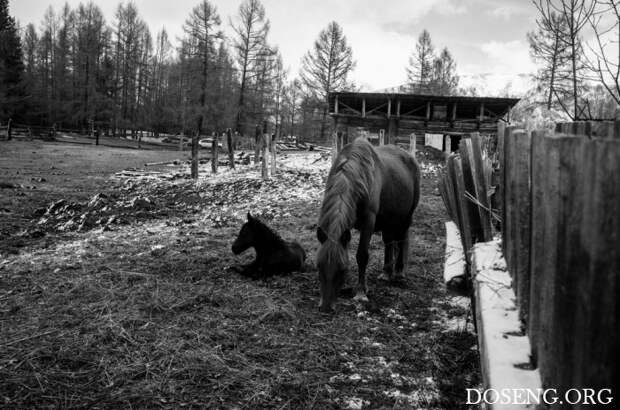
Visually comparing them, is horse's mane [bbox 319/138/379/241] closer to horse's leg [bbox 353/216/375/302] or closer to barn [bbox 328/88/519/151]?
horse's leg [bbox 353/216/375/302]

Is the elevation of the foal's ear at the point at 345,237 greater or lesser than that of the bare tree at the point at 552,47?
lesser

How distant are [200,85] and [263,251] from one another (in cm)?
2398

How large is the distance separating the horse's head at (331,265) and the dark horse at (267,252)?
1318 millimetres

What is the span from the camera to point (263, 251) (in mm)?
5426

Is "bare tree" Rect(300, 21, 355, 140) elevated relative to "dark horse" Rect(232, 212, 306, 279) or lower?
elevated

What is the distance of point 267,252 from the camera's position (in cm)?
541

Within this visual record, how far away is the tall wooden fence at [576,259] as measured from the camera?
3.39ft

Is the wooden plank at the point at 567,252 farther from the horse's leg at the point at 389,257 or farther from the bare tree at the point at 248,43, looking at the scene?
the bare tree at the point at 248,43

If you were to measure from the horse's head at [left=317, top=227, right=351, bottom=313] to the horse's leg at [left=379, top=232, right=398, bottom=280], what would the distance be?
52.2 inches

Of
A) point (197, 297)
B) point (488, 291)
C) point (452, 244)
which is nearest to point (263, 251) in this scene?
point (197, 297)

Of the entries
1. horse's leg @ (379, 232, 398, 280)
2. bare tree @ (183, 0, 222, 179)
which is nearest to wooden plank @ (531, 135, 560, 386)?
horse's leg @ (379, 232, 398, 280)

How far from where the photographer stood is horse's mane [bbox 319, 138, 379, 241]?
404cm

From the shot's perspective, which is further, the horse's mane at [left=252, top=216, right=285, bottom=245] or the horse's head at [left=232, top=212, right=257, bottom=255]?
the horse's head at [left=232, top=212, right=257, bottom=255]

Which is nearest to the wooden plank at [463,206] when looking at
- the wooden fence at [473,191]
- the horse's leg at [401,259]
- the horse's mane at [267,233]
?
the wooden fence at [473,191]
